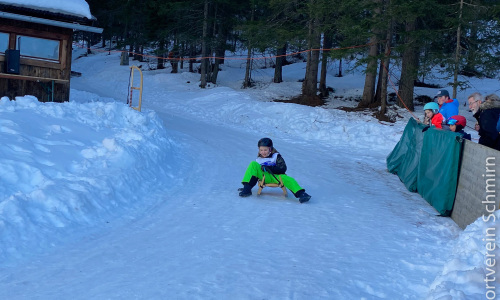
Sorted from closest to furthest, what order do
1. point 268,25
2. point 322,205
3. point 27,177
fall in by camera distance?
1. point 27,177
2. point 322,205
3. point 268,25

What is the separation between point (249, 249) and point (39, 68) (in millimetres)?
12624

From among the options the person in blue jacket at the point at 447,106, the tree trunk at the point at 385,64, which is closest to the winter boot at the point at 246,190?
the person in blue jacket at the point at 447,106

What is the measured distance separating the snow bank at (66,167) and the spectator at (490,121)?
5876mm

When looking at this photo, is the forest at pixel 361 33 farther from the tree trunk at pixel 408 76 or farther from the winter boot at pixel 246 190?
the winter boot at pixel 246 190

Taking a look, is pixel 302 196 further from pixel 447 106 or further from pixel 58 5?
pixel 58 5

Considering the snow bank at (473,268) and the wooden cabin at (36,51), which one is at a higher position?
the wooden cabin at (36,51)

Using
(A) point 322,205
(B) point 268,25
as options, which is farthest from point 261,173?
(B) point 268,25

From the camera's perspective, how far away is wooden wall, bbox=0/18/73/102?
48.9 feet

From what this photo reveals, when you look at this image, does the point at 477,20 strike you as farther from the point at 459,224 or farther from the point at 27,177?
the point at 27,177

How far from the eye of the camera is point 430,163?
9.02 metres

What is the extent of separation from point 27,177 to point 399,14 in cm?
1496

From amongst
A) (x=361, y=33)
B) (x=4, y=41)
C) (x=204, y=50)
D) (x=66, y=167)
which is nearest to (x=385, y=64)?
(x=361, y=33)

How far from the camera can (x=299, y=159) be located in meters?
13.0

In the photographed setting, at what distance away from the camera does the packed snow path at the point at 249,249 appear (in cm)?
448
